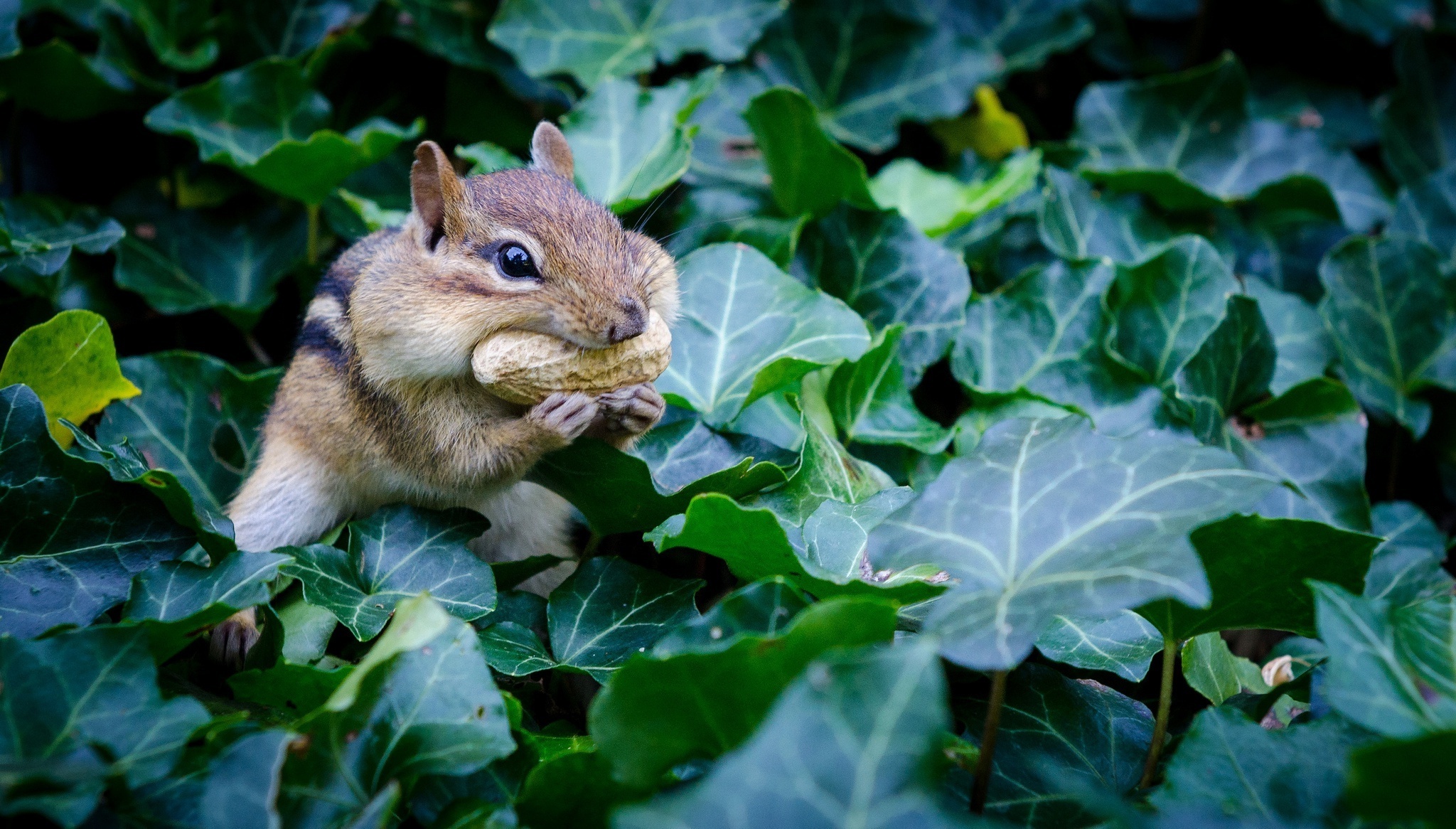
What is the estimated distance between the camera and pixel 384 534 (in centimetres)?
193

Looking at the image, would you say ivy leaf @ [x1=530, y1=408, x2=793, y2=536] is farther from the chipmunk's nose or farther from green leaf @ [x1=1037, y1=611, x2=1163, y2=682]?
green leaf @ [x1=1037, y1=611, x2=1163, y2=682]

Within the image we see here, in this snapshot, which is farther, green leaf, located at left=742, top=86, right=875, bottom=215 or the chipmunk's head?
green leaf, located at left=742, top=86, right=875, bottom=215

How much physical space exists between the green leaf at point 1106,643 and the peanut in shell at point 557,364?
0.80 meters

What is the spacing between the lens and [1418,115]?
3.30 meters

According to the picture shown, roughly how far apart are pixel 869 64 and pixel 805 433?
5.43 ft

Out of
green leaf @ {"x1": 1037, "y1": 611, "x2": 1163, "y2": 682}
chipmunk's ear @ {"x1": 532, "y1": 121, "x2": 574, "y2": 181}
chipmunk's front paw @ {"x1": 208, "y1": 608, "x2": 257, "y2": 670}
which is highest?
chipmunk's ear @ {"x1": 532, "y1": 121, "x2": 574, "y2": 181}

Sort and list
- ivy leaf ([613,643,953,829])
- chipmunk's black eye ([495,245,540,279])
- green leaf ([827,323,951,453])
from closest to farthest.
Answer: ivy leaf ([613,643,953,829]) → chipmunk's black eye ([495,245,540,279]) → green leaf ([827,323,951,453])

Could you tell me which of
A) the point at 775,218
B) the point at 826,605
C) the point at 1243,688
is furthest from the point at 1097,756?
the point at 775,218

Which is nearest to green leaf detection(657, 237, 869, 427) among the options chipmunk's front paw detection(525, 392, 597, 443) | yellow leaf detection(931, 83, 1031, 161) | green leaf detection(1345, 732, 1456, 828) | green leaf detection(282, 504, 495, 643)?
chipmunk's front paw detection(525, 392, 597, 443)

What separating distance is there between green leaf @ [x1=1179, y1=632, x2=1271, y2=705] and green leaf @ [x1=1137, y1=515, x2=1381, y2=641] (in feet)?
0.56

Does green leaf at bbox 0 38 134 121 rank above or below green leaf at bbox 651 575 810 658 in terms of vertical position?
above

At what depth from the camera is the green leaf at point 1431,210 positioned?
2965 mm

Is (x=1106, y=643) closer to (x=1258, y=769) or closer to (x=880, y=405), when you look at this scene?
(x=1258, y=769)

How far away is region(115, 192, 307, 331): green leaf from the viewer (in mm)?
2584
